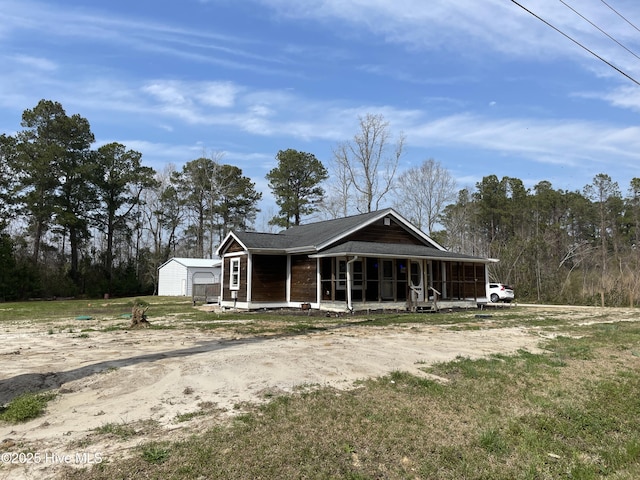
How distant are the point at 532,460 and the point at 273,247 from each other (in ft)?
58.1

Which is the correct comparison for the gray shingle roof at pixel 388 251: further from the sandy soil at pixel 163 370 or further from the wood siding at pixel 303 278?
the sandy soil at pixel 163 370

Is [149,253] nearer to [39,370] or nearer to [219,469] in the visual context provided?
[39,370]

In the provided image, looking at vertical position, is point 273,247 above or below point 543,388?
above

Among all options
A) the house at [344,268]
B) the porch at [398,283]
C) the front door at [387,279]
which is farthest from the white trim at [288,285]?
the front door at [387,279]

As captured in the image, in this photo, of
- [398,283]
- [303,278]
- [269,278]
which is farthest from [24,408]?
[398,283]

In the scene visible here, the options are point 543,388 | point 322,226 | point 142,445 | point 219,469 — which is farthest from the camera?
point 322,226

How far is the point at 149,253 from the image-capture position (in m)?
51.8

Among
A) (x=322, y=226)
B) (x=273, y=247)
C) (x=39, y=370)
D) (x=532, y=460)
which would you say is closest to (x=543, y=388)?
(x=532, y=460)

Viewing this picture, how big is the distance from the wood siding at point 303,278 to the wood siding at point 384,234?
7.52 feet

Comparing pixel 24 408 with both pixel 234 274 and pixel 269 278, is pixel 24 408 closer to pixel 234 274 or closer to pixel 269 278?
pixel 269 278

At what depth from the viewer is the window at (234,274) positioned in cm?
2252

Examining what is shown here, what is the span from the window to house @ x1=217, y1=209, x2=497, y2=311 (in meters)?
0.05

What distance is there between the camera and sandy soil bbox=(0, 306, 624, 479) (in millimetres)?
4234

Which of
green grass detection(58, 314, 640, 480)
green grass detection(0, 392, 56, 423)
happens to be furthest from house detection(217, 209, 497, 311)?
green grass detection(0, 392, 56, 423)
